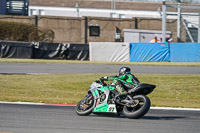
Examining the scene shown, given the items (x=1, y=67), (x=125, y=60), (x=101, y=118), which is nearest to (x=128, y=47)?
(x=125, y=60)

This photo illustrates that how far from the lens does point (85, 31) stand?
53281 millimetres

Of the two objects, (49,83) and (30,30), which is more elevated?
(30,30)

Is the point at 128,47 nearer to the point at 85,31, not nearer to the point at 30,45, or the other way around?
the point at 30,45

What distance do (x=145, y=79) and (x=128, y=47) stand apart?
1431 cm

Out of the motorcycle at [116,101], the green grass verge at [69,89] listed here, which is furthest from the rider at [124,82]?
the green grass verge at [69,89]

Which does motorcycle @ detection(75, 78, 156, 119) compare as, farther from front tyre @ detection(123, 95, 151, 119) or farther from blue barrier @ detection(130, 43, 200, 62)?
blue barrier @ detection(130, 43, 200, 62)

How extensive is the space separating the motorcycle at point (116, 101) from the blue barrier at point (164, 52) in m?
23.8

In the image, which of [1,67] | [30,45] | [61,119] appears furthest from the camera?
[30,45]

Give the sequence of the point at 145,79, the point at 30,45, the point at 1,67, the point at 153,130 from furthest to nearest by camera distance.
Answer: the point at 30,45 < the point at 1,67 < the point at 145,79 < the point at 153,130

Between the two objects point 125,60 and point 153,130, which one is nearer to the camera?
point 153,130

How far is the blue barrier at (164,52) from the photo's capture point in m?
33.3

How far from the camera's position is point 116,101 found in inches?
356

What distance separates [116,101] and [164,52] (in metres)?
25.1

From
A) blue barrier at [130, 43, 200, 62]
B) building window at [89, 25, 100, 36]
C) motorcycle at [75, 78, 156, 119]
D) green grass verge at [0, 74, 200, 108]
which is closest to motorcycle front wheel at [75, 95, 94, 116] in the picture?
motorcycle at [75, 78, 156, 119]
